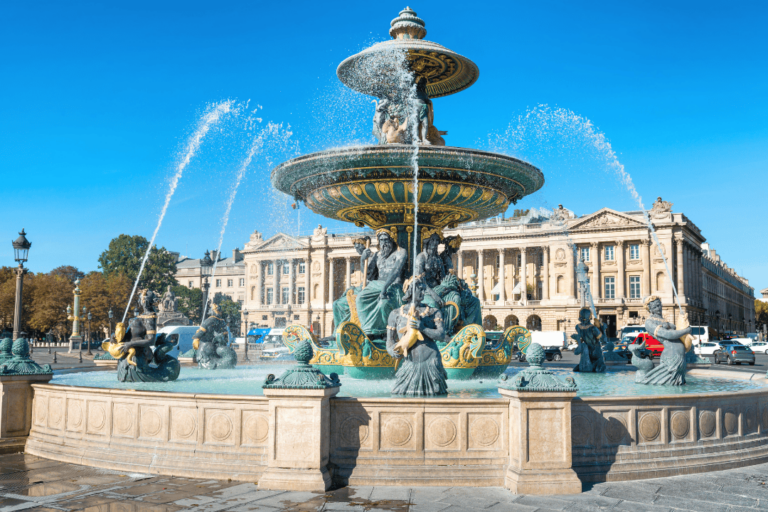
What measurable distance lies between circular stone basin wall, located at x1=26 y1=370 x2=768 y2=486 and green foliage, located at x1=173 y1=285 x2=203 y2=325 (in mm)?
87388

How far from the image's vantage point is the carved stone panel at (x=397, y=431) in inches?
236

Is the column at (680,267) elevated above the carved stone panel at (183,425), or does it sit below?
above

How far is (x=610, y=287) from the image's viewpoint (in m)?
82.4

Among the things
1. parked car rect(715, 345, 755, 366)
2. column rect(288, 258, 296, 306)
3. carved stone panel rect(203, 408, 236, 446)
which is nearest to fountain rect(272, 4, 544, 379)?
carved stone panel rect(203, 408, 236, 446)

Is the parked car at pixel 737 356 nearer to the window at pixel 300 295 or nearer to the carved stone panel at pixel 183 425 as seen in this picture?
the carved stone panel at pixel 183 425

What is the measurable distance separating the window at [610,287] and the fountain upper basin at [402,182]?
75.0 meters

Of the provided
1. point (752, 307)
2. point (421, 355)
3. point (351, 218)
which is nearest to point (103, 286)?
point (351, 218)

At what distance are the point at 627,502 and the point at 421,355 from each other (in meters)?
2.57

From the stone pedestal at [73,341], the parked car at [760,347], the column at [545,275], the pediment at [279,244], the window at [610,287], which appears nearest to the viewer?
the stone pedestal at [73,341]

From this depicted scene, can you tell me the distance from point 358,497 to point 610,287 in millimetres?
81935

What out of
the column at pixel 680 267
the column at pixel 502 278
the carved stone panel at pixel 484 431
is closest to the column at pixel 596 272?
the column at pixel 680 267

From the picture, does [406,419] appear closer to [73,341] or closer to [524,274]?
[73,341]

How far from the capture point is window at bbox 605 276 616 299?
82.0 metres

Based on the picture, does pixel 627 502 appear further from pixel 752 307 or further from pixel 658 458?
pixel 752 307
